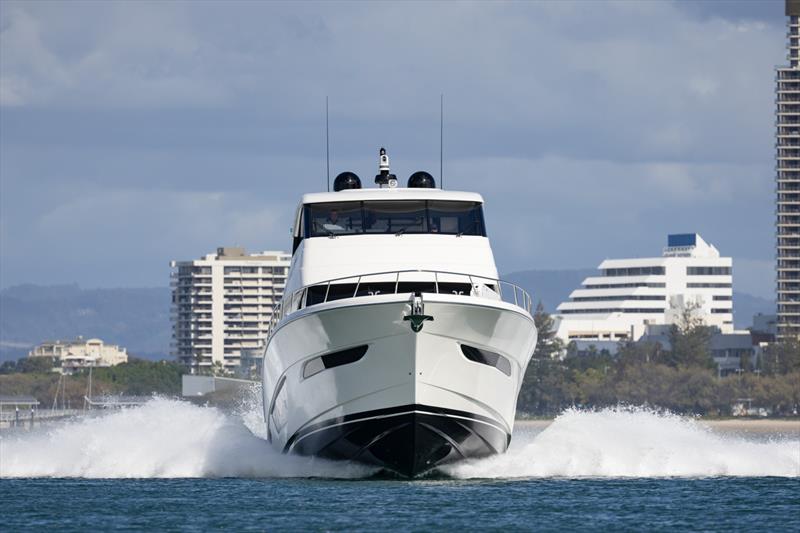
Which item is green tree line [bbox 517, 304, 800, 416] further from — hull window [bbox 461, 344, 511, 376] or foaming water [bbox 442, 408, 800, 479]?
hull window [bbox 461, 344, 511, 376]

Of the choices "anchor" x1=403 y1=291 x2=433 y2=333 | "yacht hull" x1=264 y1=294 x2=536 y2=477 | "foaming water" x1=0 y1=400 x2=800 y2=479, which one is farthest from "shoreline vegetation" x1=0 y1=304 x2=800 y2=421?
"anchor" x1=403 y1=291 x2=433 y2=333

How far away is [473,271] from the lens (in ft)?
126

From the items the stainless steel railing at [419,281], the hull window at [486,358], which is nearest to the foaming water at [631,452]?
the hull window at [486,358]

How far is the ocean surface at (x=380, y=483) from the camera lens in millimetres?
31672

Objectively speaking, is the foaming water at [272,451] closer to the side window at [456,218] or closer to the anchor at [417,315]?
the side window at [456,218]

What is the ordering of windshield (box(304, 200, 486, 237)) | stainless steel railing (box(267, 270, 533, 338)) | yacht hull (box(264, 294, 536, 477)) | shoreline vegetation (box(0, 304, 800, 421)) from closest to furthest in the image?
yacht hull (box(264, 294, 536, 477)) < stainless steel railing (box(267, 270, 533, 338)) < windshield (box(304, 200, 486, 237)) < shoreline vegetation (box(0, 304, 800, 421))

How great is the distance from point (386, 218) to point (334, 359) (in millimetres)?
5299

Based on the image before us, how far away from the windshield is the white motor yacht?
2 centimetres

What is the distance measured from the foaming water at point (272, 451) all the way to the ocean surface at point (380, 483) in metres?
0.04

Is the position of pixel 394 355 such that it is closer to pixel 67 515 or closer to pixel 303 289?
pixel 303 289

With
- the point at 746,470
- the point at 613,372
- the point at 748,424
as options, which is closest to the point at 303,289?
the point at 746,470

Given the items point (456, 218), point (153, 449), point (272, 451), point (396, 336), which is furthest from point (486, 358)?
point (153, 449)

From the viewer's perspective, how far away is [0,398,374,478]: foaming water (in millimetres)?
41206

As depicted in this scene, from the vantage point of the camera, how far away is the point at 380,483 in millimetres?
36406
